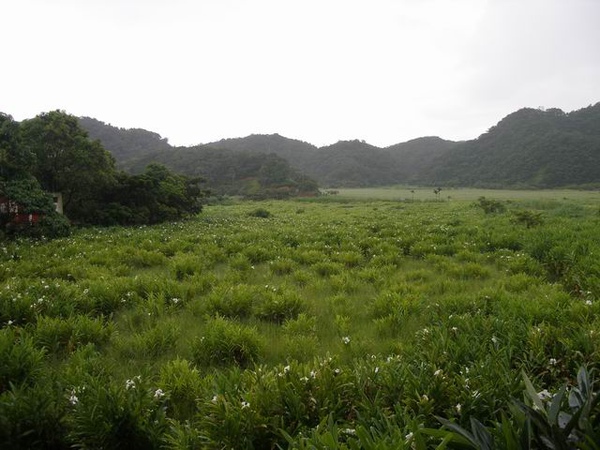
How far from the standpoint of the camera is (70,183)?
18.0 meters

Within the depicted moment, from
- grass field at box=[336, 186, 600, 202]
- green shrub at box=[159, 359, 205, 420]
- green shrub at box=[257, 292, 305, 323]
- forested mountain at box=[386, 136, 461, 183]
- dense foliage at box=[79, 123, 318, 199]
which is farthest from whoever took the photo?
forested mountain at box=[386, 136, 461, 183]

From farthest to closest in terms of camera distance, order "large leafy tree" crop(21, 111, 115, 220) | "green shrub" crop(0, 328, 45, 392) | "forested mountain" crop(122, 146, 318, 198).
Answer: "forested mountain" crop(122, 146, 318, 198) < "large leafy tree" crop(21, 111, 115, 220) < "green shrub" crop(0, 328, 45, 392)

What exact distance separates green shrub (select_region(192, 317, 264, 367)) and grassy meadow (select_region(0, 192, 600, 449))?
3 cm

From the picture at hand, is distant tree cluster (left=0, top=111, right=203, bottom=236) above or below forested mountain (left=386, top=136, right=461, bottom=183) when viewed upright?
below

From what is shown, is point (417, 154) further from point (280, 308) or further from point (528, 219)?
point (280, 308)

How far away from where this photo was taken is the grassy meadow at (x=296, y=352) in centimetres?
283

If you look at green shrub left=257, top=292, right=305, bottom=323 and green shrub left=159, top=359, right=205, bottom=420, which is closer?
green shrub left=159, top=359, right=205, bottom=420

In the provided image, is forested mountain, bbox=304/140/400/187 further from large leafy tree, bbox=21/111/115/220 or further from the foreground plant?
the foreground plant

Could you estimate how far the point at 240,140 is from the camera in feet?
577

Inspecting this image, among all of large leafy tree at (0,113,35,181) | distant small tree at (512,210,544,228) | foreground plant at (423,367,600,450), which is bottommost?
foreground plant at (423,367,600,450)

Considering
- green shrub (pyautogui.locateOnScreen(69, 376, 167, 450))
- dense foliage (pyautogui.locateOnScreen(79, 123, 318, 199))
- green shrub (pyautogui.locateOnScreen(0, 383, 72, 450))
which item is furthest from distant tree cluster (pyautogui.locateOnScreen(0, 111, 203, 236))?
dense foliage (pyautogui.locateOnScreen(79, 123, 318, 199))

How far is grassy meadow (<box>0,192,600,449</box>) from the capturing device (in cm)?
283

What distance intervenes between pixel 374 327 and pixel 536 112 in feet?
528

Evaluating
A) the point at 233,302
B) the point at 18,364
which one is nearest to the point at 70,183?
the point at 233,302
